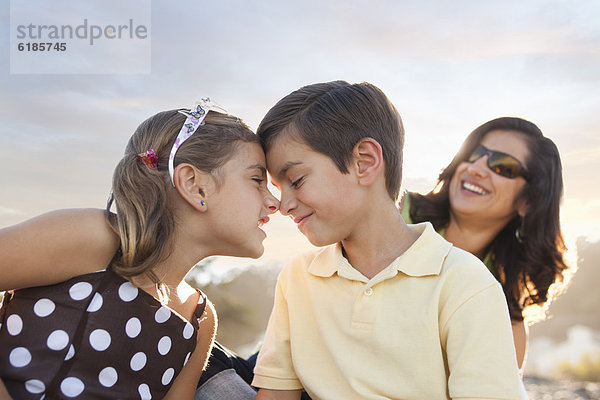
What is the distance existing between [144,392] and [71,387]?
296mm

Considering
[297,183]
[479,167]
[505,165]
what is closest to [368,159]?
[297,183]

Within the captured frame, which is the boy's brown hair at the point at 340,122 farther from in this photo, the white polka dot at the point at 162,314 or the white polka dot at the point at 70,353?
the white polka dot at the point at 70,353

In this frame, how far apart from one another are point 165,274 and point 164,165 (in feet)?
1.50

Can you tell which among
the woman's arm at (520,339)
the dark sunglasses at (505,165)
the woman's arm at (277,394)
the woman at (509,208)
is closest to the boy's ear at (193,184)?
the woman's arm at (277,394)

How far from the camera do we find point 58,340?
7.38 ft

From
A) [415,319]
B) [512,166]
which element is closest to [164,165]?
[415,319]

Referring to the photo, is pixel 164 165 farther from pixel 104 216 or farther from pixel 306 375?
pixel 306 375

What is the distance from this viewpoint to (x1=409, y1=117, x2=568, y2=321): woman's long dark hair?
4090mm

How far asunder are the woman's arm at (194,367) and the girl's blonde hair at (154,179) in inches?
12.4

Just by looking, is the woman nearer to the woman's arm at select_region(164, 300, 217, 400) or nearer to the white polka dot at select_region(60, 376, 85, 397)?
the woman's arm at select_region(164, 300, 217, 400)

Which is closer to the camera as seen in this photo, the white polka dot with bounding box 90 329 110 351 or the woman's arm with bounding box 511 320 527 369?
the white polka dot with bounding box 90 329 110 351

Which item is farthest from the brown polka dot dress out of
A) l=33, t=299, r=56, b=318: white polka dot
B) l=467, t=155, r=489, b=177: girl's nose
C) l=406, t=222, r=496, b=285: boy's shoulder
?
l=467, t=155, r=489, b=177: girl's nose

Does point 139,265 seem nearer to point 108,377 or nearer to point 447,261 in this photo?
point 108,377

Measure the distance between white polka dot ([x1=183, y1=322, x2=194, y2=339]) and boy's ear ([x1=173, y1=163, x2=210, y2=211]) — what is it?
20.0 inches
